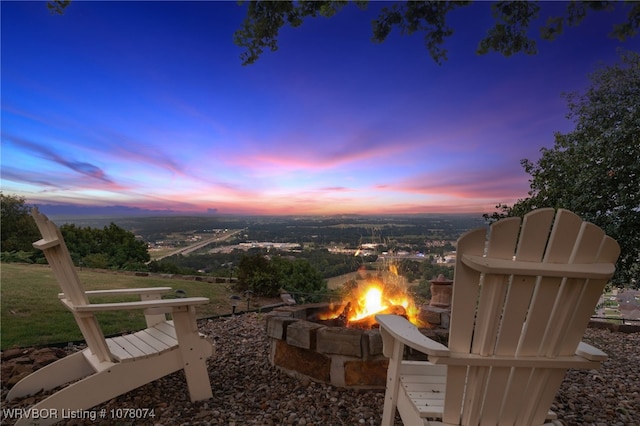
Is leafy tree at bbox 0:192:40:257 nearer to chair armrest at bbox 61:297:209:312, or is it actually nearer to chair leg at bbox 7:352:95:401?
chair leg at bbox 7:352:95:401

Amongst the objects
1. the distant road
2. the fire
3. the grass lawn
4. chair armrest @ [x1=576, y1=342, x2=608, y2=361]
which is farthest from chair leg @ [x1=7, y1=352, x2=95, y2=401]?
the distant road

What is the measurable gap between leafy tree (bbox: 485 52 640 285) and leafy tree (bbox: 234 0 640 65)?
2.29 metres

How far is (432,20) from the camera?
2.52 m

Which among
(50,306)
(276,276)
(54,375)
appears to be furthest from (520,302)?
(50,306)

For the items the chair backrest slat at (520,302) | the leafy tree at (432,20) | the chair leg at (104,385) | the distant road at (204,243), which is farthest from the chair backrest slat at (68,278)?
the distant road at (204,243)

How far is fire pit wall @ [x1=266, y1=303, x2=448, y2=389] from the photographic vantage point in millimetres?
2189

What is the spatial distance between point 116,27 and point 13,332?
161 inches

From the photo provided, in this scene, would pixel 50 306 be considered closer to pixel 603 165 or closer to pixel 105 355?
pixel 105 355

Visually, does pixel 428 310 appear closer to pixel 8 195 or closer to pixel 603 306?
pixel 603 306

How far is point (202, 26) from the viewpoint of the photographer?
15.2 feet

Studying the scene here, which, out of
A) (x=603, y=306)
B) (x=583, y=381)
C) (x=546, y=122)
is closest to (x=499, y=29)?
(x=583, y=381)

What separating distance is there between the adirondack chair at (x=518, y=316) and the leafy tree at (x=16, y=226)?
11119mm

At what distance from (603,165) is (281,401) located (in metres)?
4.95

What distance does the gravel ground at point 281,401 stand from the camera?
1900 mm
